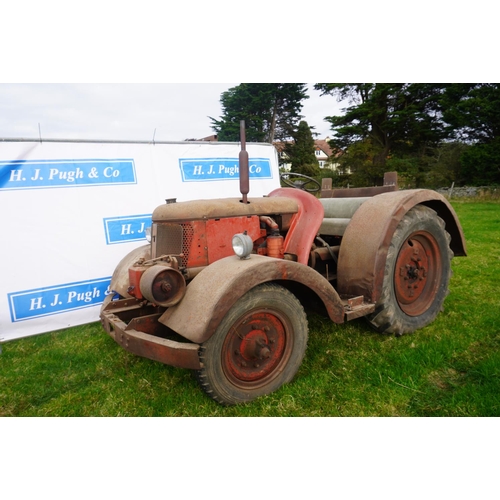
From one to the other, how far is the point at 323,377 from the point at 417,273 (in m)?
1.65

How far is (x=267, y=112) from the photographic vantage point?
77.9 feet

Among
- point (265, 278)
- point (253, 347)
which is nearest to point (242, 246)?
point (265, 278)

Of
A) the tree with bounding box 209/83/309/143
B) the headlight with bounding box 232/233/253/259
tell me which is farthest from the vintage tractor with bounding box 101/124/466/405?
the tree with bounding box 209/83/309/143

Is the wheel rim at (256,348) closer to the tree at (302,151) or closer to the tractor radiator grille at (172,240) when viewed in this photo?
the tractor radiator grille at (172,240)

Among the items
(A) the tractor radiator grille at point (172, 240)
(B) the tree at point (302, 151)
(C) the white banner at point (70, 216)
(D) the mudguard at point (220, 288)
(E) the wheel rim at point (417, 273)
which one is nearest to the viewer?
(D) the mudguard at point (220, 288)

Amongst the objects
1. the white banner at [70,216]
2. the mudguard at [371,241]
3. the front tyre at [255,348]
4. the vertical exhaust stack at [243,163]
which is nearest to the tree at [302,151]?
the white banner at [70,216]

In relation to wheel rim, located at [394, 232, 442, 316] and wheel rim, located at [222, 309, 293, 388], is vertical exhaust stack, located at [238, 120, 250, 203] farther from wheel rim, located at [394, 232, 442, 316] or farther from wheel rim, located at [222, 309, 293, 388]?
wheel rim, located at [394, 232, 442, 316]

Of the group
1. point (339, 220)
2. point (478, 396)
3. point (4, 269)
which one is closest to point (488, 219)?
point (339, 220)

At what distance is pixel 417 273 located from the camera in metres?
3.90

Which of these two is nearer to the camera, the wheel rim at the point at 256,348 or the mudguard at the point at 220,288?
the mudguard at the point at 220,288

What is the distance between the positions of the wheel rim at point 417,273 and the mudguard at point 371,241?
1.25 feet

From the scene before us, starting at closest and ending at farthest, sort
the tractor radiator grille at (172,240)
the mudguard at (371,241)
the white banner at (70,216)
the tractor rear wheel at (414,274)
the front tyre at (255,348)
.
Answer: the front tyre at (255,348)
the tractor radiator grille at (172,240)
the mudguard at (371,241)
the tractor rear wheel at (414,274)
the white banner at (70,216)

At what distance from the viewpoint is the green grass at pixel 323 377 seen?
8.73ft

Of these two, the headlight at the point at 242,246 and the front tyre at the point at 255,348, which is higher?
the headlight at the point at 242,246
